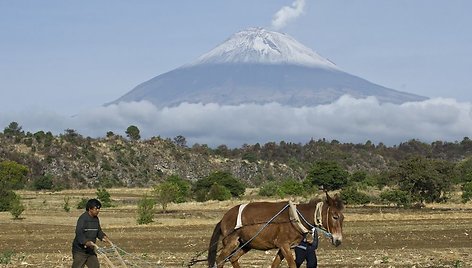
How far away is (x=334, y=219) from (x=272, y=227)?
1.19m

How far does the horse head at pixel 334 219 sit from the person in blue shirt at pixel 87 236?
400 cm

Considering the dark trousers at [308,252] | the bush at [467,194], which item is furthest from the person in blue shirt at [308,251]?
the bush at [467,194]

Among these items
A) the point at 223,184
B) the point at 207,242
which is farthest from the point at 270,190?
the point at 207,242

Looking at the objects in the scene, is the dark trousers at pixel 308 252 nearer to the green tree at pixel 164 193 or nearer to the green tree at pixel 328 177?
the green tree at pixel 164 193

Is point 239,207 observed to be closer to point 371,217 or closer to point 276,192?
point 371,217

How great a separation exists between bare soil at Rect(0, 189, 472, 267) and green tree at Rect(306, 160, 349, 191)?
33.4 m

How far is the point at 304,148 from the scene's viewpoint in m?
179

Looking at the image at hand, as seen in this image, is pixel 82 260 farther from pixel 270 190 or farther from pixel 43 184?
pixel 43 184

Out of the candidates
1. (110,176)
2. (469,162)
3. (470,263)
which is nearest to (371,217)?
(470,263)

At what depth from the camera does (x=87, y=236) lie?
46.3ft

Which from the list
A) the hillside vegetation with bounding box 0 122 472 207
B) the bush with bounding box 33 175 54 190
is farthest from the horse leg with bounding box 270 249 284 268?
the bush with bounding box 33 175 54 190

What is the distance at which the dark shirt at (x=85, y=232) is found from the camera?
1404 centimetres

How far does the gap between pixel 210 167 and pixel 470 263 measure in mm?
121412

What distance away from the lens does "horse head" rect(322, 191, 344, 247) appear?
14844 millimetres
